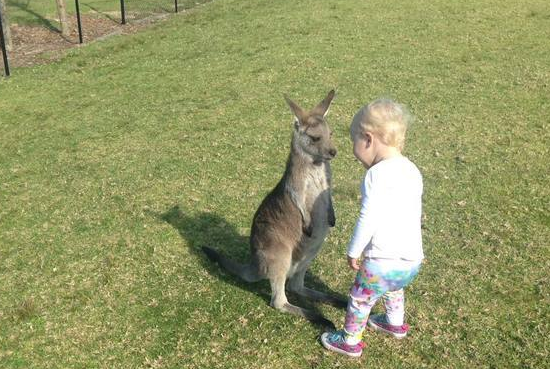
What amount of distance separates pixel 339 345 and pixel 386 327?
1.24 feet

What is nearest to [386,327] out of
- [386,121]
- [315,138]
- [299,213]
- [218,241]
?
[299,213]

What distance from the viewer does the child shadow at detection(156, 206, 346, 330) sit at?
4422mm

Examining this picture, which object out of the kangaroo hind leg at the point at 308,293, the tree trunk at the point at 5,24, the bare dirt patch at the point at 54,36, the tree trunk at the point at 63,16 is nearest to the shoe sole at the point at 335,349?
the kangaroo hind leg at the point at 308,293

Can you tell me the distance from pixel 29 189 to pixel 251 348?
3.77 metres

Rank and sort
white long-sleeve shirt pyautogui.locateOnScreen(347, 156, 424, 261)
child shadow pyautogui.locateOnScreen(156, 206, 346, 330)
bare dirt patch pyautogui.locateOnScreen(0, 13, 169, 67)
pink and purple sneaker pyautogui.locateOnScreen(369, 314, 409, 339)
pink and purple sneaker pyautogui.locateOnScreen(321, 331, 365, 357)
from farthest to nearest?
bare dirt patch pyautogui.locateOnScreen(0, 13, 169, 67), child shadow pyautogui.locateOnScreen(156, 206, 346, 330), pink and purple sneaker pyautogui.locateOnScreen(369, 314, 409, 339), pink and purple sneaker pyautogui.locateOnScreen(321, 331, 365, 357), white long-sleeve shirt pyautogui.locateOnScreen(347, 156, 424, 261)

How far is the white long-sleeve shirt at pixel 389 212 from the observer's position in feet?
9.84

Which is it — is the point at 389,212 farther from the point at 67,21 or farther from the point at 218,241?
the point at 67,21

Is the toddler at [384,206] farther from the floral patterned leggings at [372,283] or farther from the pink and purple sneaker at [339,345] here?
the pink and purple sneaker at [339,345]

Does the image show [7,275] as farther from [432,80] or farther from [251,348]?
[432,80]

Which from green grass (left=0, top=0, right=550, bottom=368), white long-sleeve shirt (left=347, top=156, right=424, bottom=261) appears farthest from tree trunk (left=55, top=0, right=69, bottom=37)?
white long-sleeve shirt (left=347, top=156, right=424, bottom=261)

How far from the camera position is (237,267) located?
419 cm

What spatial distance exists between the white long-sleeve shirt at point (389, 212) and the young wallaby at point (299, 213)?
2.75 ft

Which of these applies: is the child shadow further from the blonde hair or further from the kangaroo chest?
the blonde hair

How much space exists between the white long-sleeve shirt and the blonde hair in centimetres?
12
